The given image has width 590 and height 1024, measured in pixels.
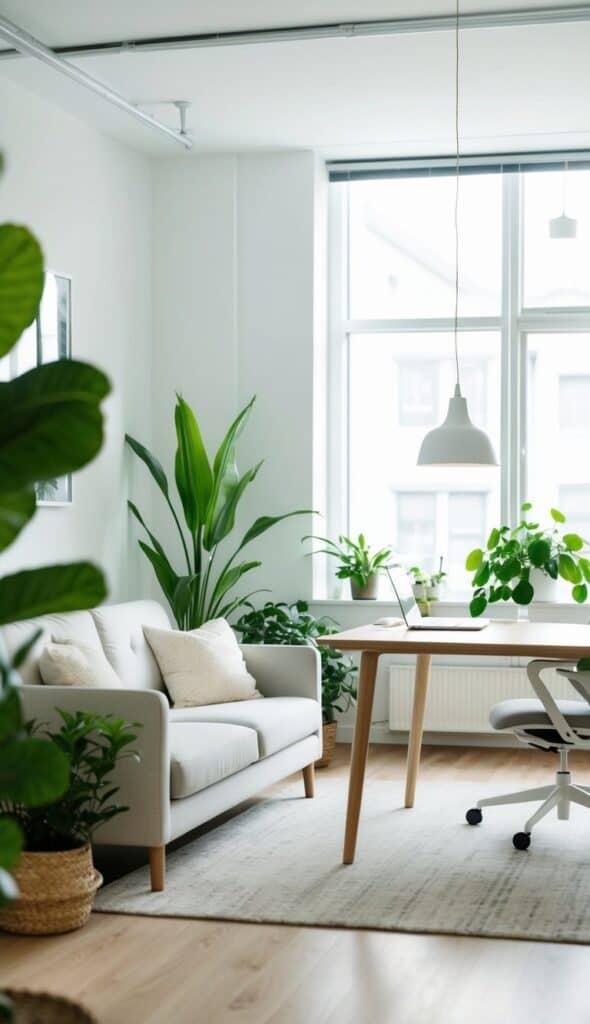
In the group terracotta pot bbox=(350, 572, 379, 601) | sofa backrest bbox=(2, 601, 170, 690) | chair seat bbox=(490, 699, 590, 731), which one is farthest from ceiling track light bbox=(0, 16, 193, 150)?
chair seat bbox=(490, 699, 590, 731)

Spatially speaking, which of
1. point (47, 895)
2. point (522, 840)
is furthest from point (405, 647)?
point (47, 895)

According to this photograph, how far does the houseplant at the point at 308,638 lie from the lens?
6109mm

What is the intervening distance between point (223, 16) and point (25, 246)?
3.64m

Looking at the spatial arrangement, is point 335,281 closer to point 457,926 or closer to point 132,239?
point 132,239

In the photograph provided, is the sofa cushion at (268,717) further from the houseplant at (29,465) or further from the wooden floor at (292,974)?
the houseplant at (29,465)

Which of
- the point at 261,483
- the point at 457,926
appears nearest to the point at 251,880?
the point at 457,926

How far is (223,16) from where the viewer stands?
4652 mm

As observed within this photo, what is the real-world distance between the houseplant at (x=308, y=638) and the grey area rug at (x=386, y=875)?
97 cm

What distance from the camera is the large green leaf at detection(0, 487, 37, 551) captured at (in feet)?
4.07

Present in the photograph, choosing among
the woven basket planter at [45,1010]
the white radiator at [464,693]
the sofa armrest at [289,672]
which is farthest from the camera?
the white radiator at [464,693]

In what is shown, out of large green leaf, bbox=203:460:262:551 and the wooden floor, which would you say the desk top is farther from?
large green leaf, bbox=203:460:262:551

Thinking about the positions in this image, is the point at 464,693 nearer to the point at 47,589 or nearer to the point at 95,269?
the point at 95,269

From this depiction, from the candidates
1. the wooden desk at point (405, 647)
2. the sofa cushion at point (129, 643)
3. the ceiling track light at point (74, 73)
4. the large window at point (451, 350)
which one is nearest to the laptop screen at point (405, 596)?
the wooden desk at point (405, 647)

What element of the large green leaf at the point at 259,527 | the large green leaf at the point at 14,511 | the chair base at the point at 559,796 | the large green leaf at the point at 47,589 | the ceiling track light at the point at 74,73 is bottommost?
the chair base at the point at 559,796
